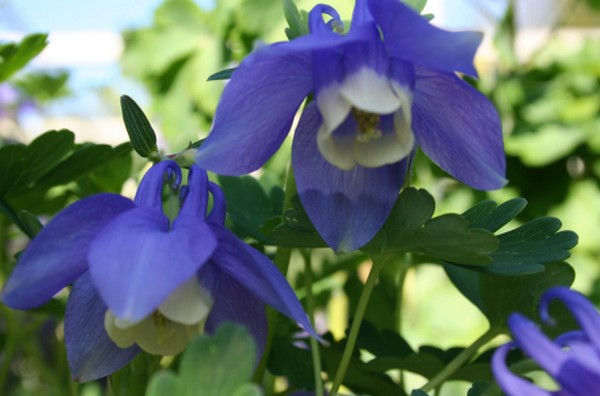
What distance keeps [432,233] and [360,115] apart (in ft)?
0.26

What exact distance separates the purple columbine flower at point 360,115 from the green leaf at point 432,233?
0.01m

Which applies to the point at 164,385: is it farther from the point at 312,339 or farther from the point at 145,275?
the point at 312,339

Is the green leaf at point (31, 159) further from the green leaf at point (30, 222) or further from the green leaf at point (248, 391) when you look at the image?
the green leaf at point (248, 391)

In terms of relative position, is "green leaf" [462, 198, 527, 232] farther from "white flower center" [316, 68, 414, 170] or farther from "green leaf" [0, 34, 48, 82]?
"green leaf" [0, 34, 48, 82]

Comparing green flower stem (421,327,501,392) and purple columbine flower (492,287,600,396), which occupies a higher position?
purple columbine flower (492,287,600,396)

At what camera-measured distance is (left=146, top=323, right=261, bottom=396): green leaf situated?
34 centimetres

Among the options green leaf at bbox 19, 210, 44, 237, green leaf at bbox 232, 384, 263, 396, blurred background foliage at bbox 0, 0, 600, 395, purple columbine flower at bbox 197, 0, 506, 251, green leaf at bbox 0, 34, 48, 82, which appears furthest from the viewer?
blurred background foliage at bbox 0, 0, 600, 395

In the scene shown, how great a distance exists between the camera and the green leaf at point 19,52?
2.09 ft

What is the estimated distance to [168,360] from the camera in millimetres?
579

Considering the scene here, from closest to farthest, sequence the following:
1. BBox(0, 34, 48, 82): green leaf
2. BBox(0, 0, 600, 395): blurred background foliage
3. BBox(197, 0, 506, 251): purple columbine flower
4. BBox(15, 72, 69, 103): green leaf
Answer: BBox(197, 0, 506, 251): purple columbine flower → BBox(0, 34, 48, 82): green leaf → BBox(15, 72, 69, 103): green leaf → BBox(0, 0, 600, 395): blurred background foliage

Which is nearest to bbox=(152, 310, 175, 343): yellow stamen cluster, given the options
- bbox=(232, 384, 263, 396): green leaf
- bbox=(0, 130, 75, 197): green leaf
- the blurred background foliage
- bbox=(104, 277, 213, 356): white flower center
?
bbox=(104, 277, 213, 356): white flower center

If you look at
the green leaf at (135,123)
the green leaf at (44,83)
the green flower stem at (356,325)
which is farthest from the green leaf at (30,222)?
the green leaf at (44,83)

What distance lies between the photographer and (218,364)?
1.12ft

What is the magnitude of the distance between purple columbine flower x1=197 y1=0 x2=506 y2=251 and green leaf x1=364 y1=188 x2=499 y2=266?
0.01 meters
